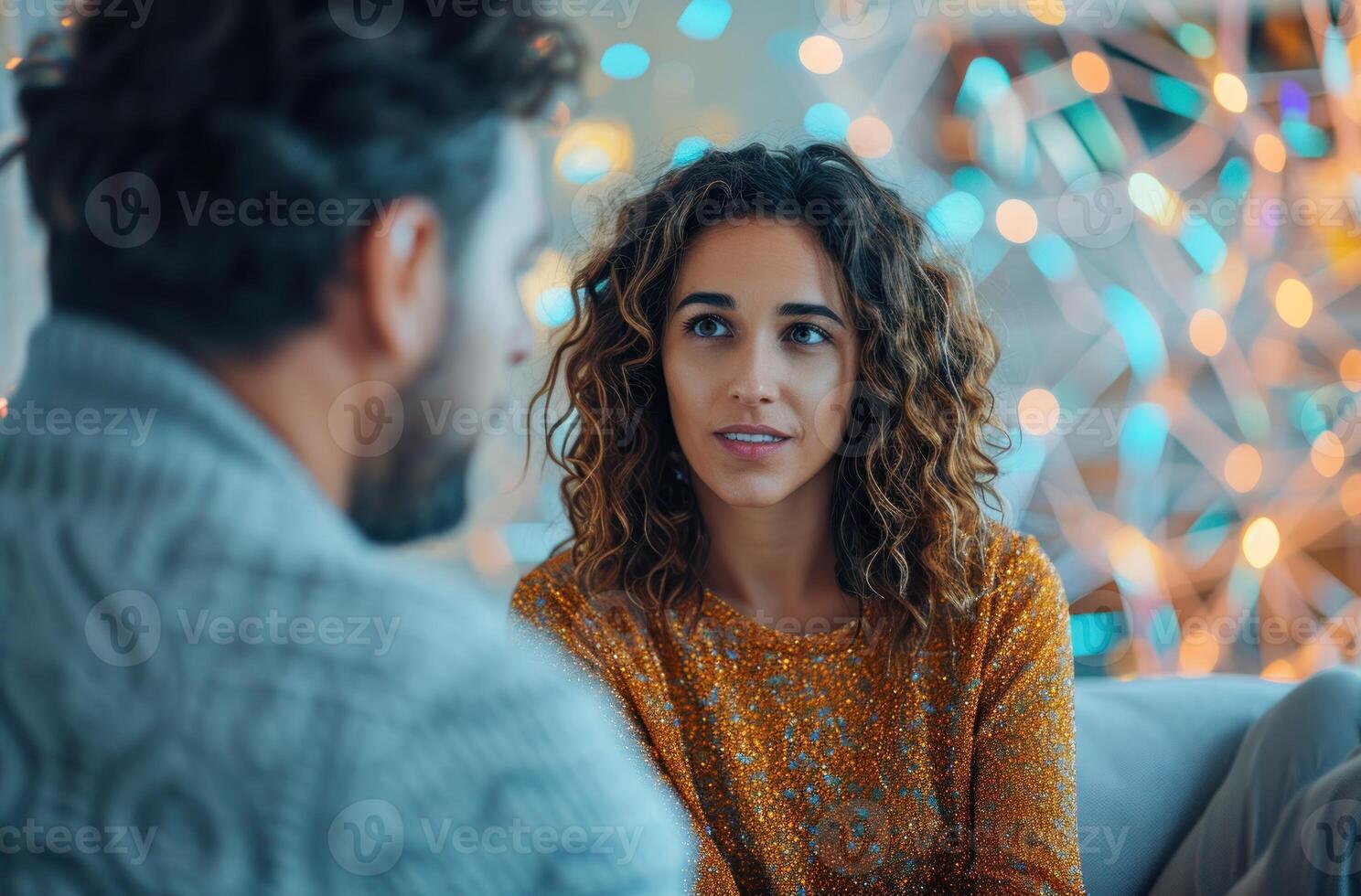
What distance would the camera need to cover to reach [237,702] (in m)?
0.38

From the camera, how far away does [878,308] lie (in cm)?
116

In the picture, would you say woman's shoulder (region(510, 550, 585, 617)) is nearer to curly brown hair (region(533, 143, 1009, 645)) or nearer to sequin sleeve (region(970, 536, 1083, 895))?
curly brown hair (region(533, 143, 1009, 645))

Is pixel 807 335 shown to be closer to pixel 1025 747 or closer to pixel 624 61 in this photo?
pixel 1025 747

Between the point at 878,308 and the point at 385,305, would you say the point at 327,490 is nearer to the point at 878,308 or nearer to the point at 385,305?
the point at 385,305

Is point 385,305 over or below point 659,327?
below

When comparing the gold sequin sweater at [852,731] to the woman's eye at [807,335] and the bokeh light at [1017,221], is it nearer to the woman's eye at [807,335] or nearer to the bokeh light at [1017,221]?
the woman's eye at [807,335]

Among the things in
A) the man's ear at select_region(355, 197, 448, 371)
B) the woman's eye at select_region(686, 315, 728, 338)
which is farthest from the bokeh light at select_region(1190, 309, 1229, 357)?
the man's ear at select_region(355, 197, 448, 371)

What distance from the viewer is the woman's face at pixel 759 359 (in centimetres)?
110

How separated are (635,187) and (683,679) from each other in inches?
22.9

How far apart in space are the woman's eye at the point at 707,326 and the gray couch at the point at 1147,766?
663 millimetres

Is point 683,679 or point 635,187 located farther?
point 635,187

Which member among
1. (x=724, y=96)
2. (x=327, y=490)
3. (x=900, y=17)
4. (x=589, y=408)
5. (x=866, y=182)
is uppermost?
(x=900, y=17)

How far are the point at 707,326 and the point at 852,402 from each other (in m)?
0.18

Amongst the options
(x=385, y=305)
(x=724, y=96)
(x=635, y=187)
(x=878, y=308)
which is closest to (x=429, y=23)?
(x=385, y=305)
